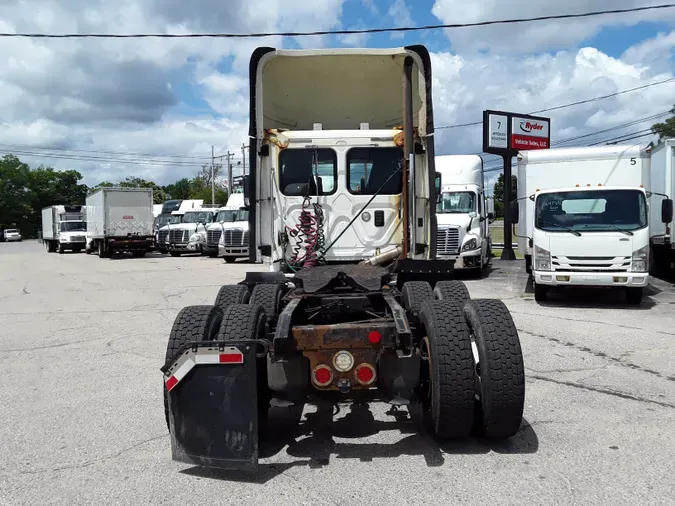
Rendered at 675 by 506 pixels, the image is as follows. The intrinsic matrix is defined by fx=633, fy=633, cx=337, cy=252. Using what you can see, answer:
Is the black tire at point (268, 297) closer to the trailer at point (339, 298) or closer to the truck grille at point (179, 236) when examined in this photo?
the trailer at point (339, 298)

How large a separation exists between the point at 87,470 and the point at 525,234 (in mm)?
12475

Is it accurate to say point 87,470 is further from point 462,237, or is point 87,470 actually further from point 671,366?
point 462,237

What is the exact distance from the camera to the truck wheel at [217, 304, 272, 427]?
14.8 ft

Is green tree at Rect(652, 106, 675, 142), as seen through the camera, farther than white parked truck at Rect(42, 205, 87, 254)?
Yes

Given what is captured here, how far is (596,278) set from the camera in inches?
461

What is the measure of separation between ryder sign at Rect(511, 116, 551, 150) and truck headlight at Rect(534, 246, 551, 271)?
16.1 meters

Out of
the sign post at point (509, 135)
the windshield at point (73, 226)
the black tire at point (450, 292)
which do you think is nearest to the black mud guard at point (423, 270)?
the black tire at point (450, 292)

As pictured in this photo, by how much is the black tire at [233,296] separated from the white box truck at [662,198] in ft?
33.5

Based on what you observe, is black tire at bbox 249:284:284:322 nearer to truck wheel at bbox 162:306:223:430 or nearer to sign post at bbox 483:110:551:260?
truck wheel at bbox 162:306:223:430

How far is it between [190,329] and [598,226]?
9.64 m

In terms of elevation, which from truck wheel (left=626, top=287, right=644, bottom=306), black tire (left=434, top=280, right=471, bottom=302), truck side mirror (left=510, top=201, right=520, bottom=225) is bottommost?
truck wheel (left=626, top=287, right=644, bottom=306)

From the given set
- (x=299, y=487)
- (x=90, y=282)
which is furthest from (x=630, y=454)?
(x=90, y=282)

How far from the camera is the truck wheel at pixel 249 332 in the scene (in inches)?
177

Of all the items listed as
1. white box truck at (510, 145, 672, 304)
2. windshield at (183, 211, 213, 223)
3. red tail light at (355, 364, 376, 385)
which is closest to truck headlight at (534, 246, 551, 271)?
white box truck at (510, 145, 672, 304)
